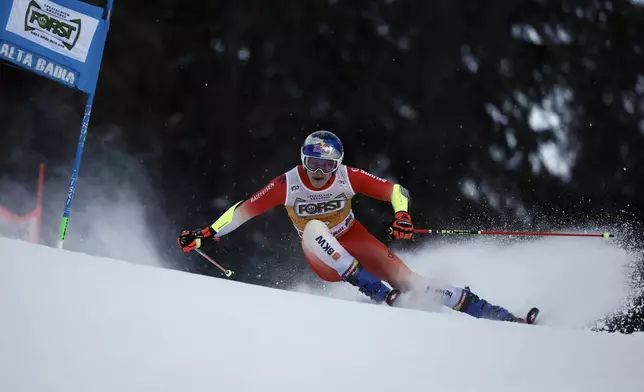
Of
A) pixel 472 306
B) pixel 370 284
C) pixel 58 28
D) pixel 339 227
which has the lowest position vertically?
pixel 370 284

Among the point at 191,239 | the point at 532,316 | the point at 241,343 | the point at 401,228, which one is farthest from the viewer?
the point at 191,239

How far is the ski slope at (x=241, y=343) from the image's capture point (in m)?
1.79

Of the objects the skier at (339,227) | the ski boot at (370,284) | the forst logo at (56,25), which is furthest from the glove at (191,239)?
the forst logo at (56,25)

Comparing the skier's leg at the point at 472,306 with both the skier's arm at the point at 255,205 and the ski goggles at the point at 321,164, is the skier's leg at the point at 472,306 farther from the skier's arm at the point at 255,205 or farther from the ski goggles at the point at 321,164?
the skier's arm at the point at 255,205

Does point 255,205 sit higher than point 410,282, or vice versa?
point 255,205

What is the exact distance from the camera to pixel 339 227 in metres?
4.54

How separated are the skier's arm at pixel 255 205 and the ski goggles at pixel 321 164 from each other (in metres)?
0.24

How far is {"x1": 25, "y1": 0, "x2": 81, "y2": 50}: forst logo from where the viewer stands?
16.6 feet

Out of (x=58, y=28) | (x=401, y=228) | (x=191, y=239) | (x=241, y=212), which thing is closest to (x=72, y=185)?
(x=58, y=28)

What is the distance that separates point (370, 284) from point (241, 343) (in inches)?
80.5

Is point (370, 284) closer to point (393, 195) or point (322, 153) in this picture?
point (393, 195)

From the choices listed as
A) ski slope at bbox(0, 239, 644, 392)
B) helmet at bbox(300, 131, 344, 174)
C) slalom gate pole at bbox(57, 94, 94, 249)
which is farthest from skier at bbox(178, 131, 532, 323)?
ski slope at bbox(0, 239, 644, 392)

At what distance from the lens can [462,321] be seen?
2.85 meters

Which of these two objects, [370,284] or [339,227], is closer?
[370,284]
